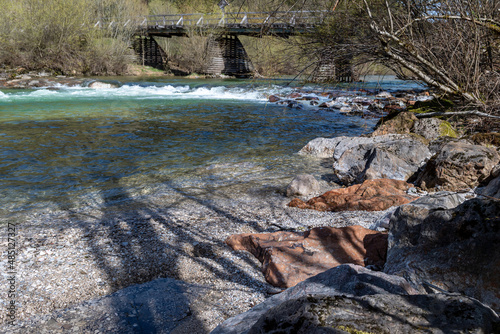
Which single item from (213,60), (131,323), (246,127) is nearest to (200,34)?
(213,60)

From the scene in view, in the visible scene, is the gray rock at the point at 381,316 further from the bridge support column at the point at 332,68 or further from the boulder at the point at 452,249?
the bridge support column at the point at 332,68

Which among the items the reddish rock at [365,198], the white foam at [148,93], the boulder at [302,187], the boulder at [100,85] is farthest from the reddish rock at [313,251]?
the boulder at [100,85]

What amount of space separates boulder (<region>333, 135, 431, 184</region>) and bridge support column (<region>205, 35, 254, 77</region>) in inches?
1184

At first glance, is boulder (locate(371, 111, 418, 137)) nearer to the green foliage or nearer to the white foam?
the white foam

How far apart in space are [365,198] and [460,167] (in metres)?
1.33

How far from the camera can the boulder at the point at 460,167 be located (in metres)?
4.58

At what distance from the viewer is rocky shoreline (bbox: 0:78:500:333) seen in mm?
1795

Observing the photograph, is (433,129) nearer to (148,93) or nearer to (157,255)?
(157,255)

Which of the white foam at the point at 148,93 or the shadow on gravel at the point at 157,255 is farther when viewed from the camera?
the white foam at the point at 148,93

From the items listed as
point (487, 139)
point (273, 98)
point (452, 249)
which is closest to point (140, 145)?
point (487, 139)

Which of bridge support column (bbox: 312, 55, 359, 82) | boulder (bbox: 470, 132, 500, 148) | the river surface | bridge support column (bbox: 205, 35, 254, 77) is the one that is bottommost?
the river surface

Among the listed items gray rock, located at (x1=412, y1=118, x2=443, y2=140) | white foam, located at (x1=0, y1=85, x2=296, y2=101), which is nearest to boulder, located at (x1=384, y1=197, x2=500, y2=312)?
gray rock, located at (x1=412, y1=118, x2=443, y2=140)

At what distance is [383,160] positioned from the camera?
5.79 m

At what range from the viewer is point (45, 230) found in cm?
425
